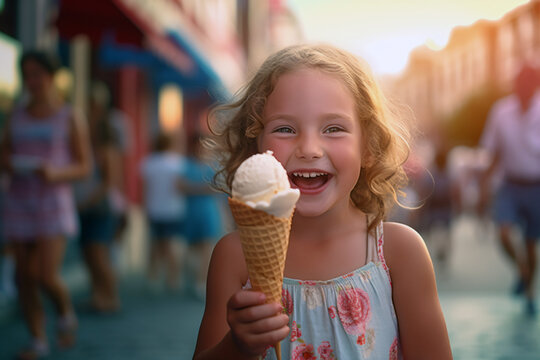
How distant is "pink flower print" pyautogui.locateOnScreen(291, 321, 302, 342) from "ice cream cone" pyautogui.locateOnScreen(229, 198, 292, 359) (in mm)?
249

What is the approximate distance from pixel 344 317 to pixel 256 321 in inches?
17.0

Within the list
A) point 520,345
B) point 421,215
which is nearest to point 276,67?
point 520,345

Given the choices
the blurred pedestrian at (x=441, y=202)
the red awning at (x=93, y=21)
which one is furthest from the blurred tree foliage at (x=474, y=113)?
the red awning at (x=93, y=21)

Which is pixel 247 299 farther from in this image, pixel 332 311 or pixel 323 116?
pixel 323 116

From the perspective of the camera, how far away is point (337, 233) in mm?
1976

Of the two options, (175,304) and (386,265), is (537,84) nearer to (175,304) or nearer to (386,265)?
(175,304)

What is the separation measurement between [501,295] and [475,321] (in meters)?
1.64

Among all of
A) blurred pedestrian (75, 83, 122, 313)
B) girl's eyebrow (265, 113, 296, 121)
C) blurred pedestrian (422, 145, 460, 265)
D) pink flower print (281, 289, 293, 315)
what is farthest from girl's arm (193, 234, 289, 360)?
blurred pedestrian (422, 145, 460, 265)

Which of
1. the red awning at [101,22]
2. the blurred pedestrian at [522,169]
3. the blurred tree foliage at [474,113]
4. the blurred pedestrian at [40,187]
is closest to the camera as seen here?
the blurred pedestrian at [40,187]

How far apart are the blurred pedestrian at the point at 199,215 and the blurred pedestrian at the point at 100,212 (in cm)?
125

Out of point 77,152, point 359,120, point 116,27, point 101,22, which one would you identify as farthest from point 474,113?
point 359,120

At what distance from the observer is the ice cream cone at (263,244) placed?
61.8 inches

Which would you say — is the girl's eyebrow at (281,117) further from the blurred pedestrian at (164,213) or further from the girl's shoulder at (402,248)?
the blurred pedestrian at (164,213)

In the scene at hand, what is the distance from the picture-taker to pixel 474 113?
4869cm
